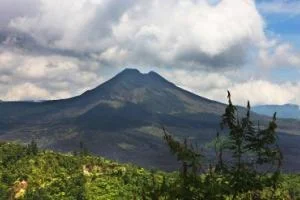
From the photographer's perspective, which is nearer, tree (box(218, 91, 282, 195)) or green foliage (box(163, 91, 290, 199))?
green foliage (box(163, 91, 290, 199))

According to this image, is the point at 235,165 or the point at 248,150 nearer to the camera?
the point at 248,150

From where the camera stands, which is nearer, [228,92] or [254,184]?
[228,92]

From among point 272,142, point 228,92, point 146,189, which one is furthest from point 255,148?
point 146,189

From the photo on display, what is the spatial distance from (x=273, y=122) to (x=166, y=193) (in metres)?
5.66

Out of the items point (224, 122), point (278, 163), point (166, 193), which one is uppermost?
point (224, 122)

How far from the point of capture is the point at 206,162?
84.5 ft

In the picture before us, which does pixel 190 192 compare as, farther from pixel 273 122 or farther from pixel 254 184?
pixel 273 122

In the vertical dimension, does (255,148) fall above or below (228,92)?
below

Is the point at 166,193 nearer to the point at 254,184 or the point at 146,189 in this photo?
the point at 146,189

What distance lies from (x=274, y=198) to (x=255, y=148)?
2.32 m

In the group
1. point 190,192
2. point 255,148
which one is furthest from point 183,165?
point 255,148

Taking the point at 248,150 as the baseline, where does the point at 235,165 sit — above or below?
below

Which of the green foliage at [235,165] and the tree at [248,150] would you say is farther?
the tree at [248,150]

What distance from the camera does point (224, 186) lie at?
83.3 feet
